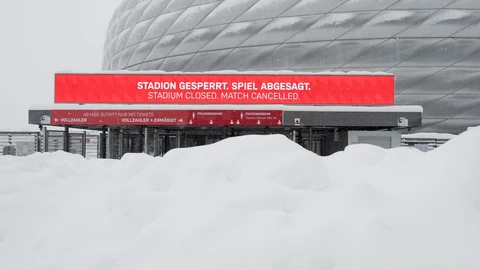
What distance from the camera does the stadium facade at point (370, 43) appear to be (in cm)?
2027

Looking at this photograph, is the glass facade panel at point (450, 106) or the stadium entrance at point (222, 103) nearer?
the stadium entrance at point (222, 103)

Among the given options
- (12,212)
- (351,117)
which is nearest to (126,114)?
(351,117)

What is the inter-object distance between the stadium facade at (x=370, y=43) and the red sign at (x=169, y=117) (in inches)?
332

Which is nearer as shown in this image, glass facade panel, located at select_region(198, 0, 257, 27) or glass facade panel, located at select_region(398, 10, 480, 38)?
glass facade panel, located at select_region(398, 10, 480, 38)

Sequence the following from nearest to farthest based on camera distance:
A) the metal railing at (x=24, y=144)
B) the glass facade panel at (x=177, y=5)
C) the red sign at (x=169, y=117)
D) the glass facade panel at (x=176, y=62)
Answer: the red sign at (x=169, y=117), the metal railing at (x=24, y=144), the glass facade panel at (x=176, y=62), the glass facade panel at (x=177, y=5)

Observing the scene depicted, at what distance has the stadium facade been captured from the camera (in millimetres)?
20266

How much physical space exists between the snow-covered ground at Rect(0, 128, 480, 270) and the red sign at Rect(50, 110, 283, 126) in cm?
907

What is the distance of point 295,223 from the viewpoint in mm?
3068

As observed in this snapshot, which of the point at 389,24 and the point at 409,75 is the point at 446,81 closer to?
the point at 409,75

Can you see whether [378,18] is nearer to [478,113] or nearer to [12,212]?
[478,113]

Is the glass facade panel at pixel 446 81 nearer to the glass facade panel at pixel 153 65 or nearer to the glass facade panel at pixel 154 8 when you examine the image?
the glass facade panel at pixel 153 65

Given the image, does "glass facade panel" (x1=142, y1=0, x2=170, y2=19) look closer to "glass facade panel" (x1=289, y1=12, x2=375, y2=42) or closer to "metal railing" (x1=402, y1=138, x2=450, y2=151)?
"glass facade panel" (x1=289, y1=12, x2=375, y2=42)

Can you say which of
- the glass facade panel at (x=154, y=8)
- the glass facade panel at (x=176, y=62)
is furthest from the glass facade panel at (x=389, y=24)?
the glass facade panel at (x=154, y=8)

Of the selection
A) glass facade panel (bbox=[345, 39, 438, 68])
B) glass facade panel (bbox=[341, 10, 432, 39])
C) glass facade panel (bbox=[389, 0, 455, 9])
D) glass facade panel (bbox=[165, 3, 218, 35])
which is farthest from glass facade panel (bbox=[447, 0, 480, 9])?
glass facade panel (bbox=[165, 3, 218, 35])
